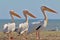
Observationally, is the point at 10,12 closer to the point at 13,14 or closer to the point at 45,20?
the point at 13,14

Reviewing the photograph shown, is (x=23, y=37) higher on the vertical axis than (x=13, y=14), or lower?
lower

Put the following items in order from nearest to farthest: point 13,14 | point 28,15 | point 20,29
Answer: point 20,29
point 28,15
point 13,14

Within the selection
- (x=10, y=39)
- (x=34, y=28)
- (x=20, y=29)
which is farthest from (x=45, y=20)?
(x=10, y=39)

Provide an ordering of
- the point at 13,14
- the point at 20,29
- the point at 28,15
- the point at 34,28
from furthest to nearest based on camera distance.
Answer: the point at 13,14
the point at 28,15
the point at 20,29
the point at 34,28

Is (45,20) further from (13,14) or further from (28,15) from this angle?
(13,14)

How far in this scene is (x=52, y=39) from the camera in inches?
846

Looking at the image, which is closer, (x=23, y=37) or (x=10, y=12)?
(x=23, y=37)

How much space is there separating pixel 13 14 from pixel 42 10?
3726mm

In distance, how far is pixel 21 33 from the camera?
62.0ft

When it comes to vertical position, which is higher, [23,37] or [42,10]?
[42,10]

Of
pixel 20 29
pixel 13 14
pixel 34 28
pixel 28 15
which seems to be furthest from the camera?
pixel 13 14

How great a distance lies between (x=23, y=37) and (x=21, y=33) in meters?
0.77

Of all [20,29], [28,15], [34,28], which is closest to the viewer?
[34,28]

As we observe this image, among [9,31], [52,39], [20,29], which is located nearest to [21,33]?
[20,29]
